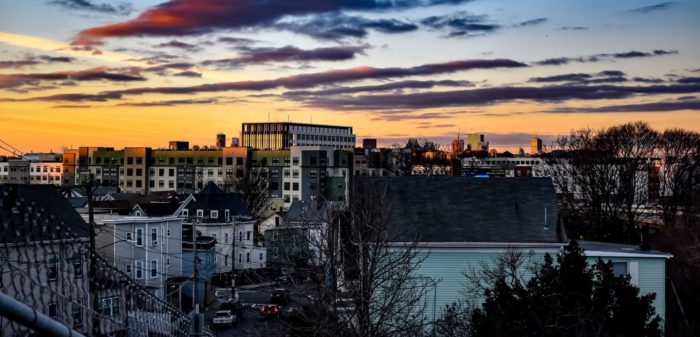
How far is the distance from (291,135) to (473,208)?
139m

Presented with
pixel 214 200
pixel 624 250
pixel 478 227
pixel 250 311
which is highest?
pixel 478 227

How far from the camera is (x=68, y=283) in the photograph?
573cm

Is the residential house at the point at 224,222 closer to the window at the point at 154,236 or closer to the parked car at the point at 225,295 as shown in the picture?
the parked car at the point at 225,295

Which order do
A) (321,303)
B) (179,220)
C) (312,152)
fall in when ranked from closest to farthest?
(321,303) < (179,220) < (312,152)

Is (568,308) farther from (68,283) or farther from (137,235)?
(137,235)

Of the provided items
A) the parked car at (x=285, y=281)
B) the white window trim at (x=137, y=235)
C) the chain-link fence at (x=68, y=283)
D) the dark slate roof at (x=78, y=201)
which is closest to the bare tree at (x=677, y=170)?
the parked car at (x=285, y=281)

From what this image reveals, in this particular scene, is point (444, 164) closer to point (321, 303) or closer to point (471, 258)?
point (471, 258)

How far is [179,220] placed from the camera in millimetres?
45438

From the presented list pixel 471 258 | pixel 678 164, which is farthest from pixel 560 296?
pixel 678 164

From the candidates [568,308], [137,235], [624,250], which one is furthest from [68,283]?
[137,235]

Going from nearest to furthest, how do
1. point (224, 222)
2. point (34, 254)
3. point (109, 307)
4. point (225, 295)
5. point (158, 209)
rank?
point (34, 254), point (109, 307), point (225, 295), point (158, 209), point (224, 222)

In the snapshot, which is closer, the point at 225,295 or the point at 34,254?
the point at 34,254

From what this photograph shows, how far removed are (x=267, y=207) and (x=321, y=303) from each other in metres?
66.3

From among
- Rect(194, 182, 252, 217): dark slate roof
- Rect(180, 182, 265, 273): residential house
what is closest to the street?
Rect(180, 182, 265, 273): residential house
